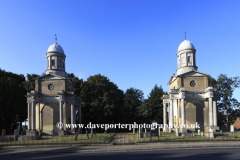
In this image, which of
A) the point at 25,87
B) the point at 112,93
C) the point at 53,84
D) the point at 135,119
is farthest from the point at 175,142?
the point at 25,87

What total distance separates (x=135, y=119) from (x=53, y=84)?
2611 centimetres

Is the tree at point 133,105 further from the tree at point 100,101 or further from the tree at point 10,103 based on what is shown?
the tree at point 10,103

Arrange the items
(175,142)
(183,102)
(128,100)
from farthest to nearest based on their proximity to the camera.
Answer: (128,100) → (183,102) → (175,142)

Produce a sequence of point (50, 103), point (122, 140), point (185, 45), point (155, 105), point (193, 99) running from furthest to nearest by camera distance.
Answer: point (155, 105)
point (185, 45)
point (50, 103)
point (193, 99)
point (122, 140)

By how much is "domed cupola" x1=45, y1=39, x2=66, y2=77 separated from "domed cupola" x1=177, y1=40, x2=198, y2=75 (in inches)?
1012

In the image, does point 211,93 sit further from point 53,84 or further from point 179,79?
point 53,84

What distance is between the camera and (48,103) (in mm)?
45812

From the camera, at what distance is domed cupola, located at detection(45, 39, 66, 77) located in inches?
1887

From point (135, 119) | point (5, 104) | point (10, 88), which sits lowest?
point (135, 119)

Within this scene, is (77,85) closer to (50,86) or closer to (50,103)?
(50,103)

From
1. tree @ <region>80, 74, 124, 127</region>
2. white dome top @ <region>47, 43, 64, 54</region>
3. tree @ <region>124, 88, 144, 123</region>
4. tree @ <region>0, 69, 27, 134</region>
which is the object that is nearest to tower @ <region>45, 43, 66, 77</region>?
white dome top @ <region>47, 43, 64, 54</region>

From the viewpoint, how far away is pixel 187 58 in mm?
47844

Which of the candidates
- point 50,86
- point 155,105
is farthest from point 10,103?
point 155,105

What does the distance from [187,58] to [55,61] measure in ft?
93.3
